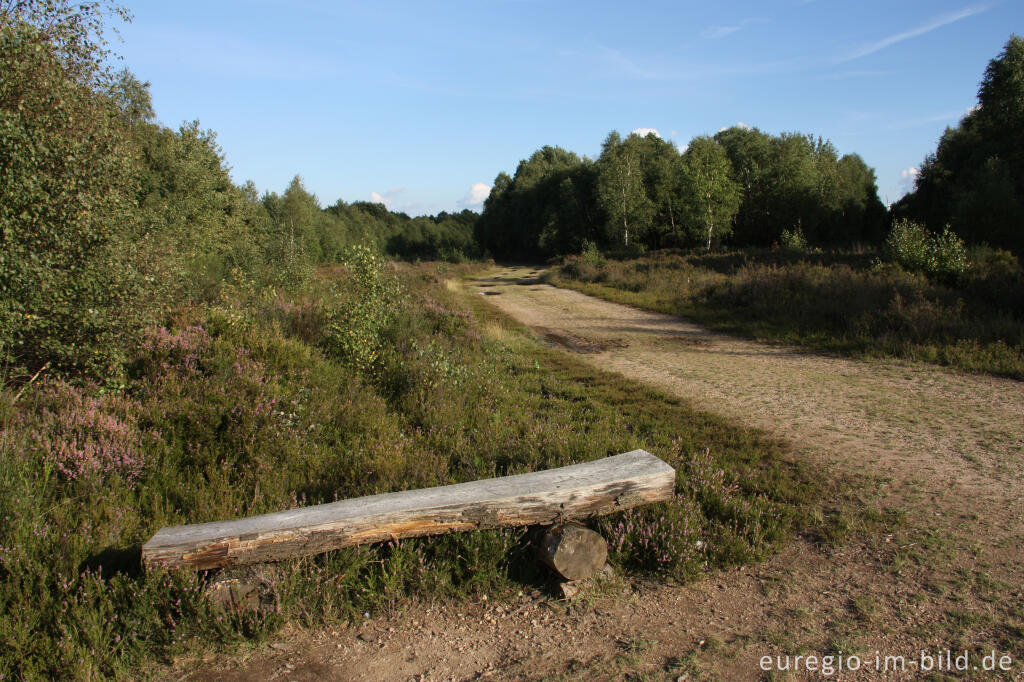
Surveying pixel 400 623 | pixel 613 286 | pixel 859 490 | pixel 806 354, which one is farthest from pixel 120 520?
pixel 613 286

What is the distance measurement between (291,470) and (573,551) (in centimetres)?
294

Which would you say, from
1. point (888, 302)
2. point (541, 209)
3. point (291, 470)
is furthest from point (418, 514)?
point (541, 209)

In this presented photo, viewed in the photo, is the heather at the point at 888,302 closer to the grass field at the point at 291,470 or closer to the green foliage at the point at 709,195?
the grass field at the point at 291,470

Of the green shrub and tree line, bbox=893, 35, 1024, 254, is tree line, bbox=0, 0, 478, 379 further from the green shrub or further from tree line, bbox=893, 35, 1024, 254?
tree line, bbox=893, 35, 1024, 254

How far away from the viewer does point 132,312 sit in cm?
668

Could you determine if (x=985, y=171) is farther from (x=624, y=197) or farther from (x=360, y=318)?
(x=360, y=318)

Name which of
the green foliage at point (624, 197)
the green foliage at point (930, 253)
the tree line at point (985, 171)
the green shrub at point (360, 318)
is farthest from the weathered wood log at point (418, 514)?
the green foliage at point (624, 197)

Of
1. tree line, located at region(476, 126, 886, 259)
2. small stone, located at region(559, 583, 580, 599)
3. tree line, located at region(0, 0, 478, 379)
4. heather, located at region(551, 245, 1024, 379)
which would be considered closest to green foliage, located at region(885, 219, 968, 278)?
heather, located at region(551, 245, 1024, 379)

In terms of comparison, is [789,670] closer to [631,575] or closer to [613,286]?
[631,575]

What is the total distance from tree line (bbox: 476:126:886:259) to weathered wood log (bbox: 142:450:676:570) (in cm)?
3958

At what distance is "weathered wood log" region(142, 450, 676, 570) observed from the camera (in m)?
3.71

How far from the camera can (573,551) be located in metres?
4.11

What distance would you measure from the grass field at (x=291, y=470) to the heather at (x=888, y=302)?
5.94 m

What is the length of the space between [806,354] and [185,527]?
1124 centimetres
